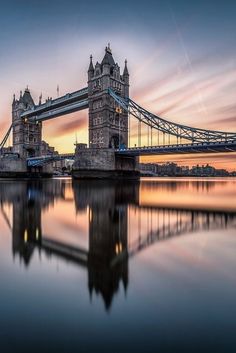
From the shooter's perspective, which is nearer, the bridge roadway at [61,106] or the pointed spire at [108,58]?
the pointed spire at [108,58]

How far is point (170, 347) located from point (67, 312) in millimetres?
915

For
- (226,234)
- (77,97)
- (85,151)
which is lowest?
(226,234)

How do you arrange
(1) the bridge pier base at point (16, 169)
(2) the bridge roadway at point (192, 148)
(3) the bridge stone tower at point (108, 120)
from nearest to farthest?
(2) the bridge roadway at point (192, 148)
(3) the bridge stone tower at point (108, 120)
(1) the bridge pier base at point (16, 169)

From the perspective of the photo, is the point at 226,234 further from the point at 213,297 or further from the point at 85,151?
the point at 85,151

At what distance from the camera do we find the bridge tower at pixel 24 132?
186 ft

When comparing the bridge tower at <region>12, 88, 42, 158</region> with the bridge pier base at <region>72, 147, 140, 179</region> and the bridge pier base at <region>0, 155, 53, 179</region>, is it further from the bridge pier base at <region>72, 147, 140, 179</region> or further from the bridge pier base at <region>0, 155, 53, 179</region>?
the bridge pier base at <region>72, 147, 140, 179</region>

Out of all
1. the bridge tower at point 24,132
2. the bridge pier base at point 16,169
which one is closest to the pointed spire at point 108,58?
the bridge pier base at point 16,169

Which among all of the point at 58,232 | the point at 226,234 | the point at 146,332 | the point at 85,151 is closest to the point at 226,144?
the point at 85,151

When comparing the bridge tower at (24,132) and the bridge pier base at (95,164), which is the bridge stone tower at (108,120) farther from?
the bridge tower at (24,132)

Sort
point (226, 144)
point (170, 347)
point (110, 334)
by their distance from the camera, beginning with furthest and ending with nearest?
1. point (226, 144)
2. point (110, 334)
3. point (170, 347)

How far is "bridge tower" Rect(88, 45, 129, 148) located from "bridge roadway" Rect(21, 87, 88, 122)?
3.03m

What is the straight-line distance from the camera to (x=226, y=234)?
5.57 m

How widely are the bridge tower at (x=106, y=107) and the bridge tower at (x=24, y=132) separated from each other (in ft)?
76.7

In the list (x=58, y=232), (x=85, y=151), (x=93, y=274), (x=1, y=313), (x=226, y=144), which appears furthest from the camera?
(x=85, y=151)
